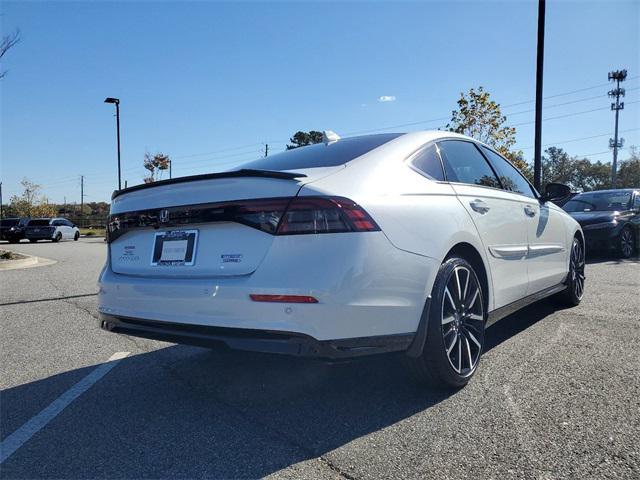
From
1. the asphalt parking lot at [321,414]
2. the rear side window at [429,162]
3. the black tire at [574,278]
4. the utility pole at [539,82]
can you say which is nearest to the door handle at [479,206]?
the rear side window at [429,162]

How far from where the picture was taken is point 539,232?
4457 millimetres

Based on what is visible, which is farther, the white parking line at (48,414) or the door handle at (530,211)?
the door handle at (530,211)

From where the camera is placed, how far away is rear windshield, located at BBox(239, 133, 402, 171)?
306 centimetres

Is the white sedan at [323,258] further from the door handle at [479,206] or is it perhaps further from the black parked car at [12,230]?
the black parked car at [12,230]

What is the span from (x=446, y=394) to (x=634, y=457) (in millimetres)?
995

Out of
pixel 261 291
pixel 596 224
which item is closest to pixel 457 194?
pixel 261 291

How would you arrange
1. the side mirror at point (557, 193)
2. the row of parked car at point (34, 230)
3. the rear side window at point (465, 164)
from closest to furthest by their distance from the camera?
the rear side window at point (465, 164)
the side mirror at point (557, 193)
the row of parked car at point (34, 230)

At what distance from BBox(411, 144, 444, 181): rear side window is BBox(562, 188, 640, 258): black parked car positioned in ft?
26.7

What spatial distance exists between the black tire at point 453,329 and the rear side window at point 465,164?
0.68 meters

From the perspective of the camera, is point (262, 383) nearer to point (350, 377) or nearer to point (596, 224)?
point (350, 377)

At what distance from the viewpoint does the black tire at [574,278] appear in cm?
538

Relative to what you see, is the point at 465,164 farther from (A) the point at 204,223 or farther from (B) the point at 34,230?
(B) the point at 34,230

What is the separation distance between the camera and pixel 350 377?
3.39 metres

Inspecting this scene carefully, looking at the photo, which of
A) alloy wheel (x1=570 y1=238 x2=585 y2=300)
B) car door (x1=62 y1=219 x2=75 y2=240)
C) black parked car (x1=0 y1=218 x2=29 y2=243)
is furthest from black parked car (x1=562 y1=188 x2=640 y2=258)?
black parked car (x1=0 y1=218 x2=29 y2=243)
